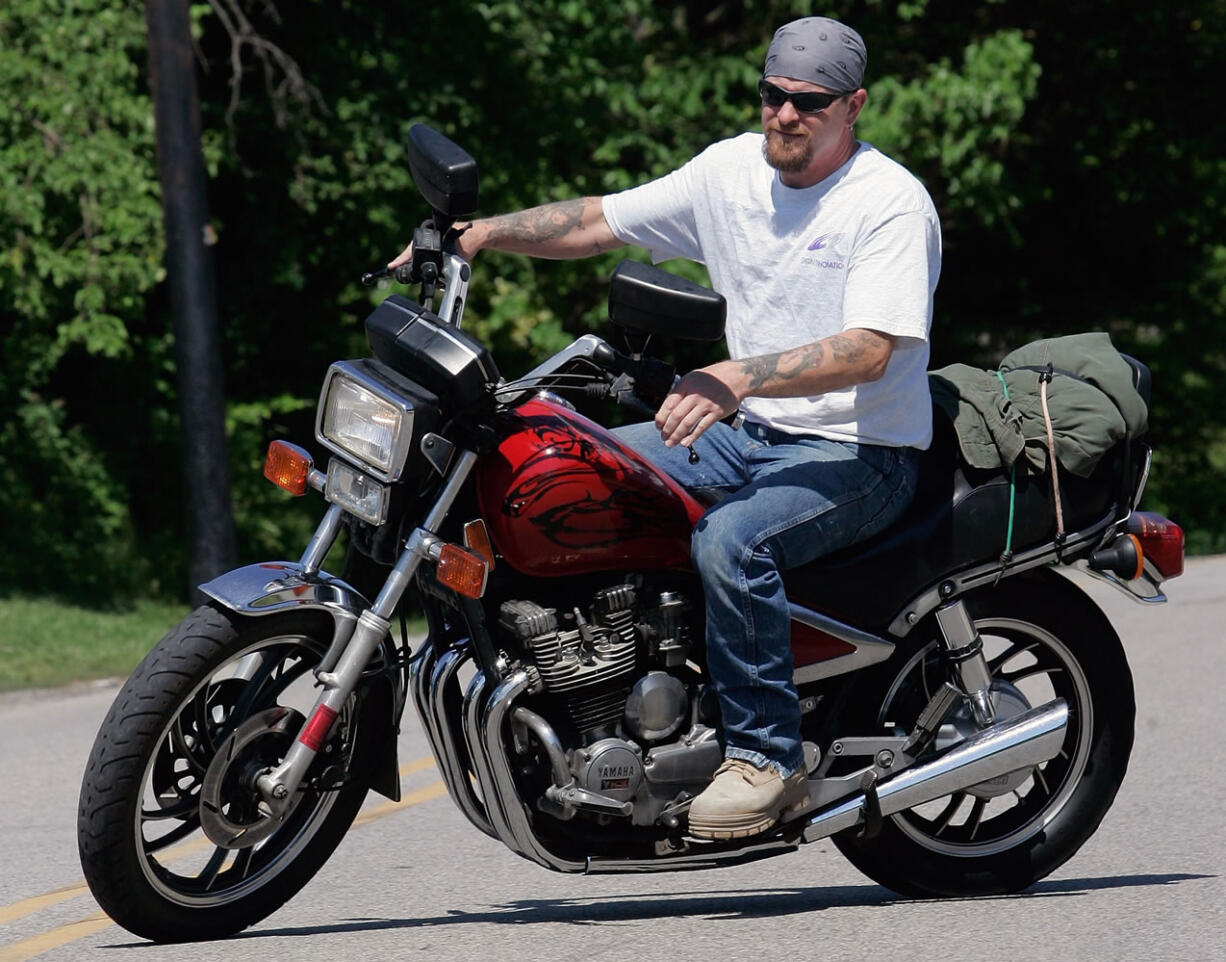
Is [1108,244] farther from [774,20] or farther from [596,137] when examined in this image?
[596,137]

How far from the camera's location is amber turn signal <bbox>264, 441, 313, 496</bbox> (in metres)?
4.47

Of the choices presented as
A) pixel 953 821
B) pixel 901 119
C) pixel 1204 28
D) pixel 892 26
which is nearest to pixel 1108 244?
pixel 1204 28

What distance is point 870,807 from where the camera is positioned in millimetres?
4773

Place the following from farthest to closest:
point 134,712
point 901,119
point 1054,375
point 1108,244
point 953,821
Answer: point 1108,244
point 901,119
point 953,821
point 1054,375
point 134,712

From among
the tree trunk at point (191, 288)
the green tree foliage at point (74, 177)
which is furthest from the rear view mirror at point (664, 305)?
the green tree foliage at point (74, 177)

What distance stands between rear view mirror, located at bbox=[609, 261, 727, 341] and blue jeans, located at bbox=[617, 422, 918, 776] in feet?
1.88

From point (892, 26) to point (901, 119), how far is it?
10.7 feet

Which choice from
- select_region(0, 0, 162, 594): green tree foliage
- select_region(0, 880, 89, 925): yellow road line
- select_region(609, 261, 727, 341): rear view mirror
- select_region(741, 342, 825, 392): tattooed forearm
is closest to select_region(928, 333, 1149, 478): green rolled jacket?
select_region(741, 342, 825, 392): tattooed forearm

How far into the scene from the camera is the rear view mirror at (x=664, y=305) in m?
4.05

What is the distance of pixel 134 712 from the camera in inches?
166

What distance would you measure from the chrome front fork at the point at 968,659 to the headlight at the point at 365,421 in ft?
4.77

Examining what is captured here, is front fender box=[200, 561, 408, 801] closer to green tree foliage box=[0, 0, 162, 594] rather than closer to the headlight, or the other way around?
the headlight

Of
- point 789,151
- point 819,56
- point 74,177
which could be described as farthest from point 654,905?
point 74,177

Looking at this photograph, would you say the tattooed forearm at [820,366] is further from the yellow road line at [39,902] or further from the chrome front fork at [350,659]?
the yellow road line at [39,902]
